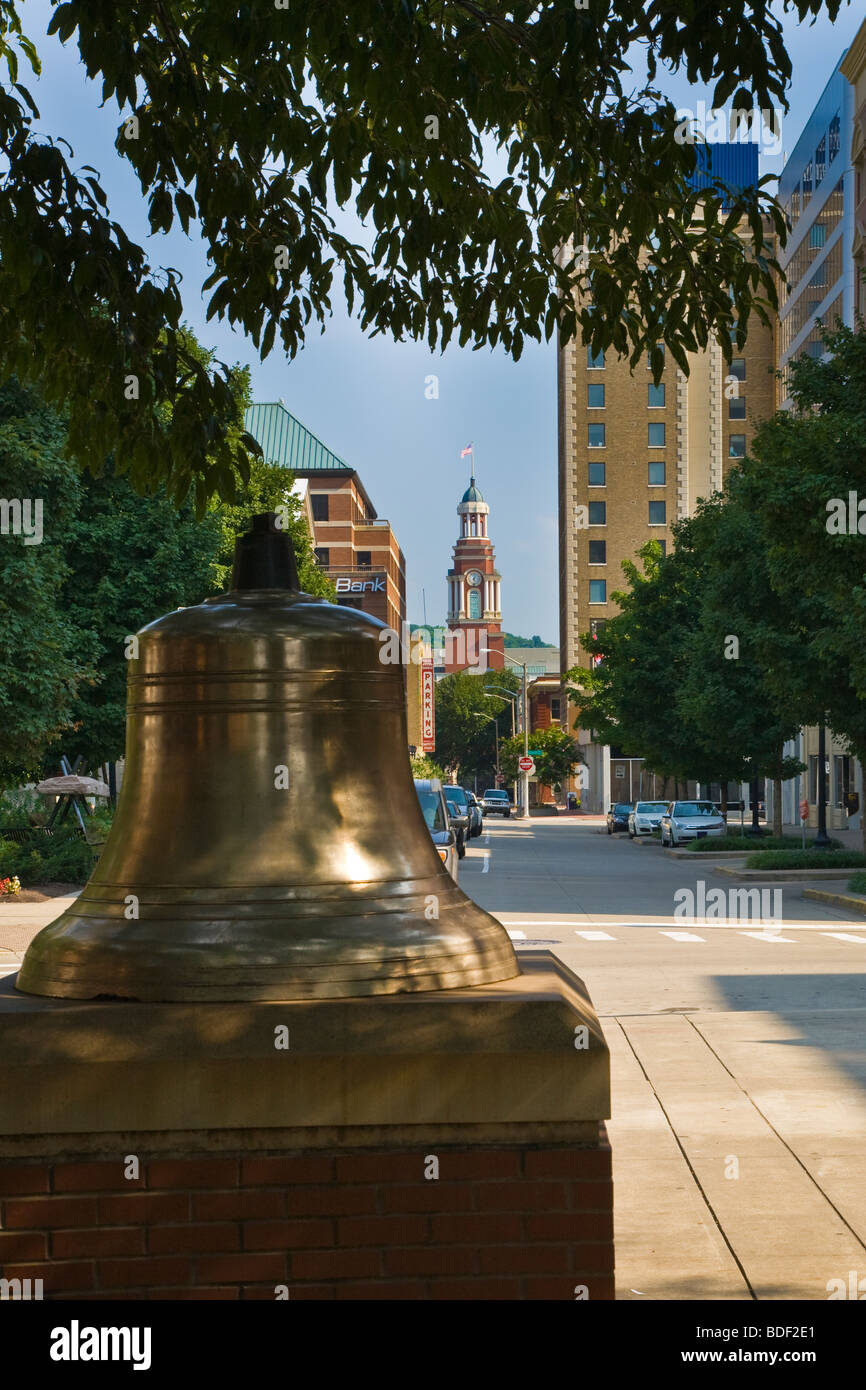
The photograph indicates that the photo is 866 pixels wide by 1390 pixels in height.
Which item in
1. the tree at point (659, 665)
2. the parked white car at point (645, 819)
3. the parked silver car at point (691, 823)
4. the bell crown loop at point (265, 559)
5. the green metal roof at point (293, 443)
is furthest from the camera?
the green metal roof at point (293, 443)

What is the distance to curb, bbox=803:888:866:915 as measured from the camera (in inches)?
939

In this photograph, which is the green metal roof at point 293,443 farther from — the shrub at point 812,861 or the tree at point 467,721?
the shrub at point 812,861

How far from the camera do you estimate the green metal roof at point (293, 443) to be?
382 feet

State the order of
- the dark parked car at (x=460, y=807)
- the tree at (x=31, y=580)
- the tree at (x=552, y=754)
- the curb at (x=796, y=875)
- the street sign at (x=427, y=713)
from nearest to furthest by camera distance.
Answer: the tree at (x=31, y=580), the curb at (x=796, y=875), the dark parked car at (x=460, y=807), the street sign at (x=427, y=713), the tree at (x=552, y=754)

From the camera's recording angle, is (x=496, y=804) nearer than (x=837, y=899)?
No

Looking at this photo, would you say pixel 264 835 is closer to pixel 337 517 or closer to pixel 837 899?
pixel 837 899

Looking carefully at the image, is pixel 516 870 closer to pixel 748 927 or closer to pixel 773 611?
pixel 773 611

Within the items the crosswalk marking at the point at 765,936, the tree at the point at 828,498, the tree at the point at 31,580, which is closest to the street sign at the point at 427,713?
the tree at the point at 31,580

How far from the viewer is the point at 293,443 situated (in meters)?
120

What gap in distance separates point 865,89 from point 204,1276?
48315 mm

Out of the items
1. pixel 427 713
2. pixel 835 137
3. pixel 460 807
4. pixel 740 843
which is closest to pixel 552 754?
pixel 427 713

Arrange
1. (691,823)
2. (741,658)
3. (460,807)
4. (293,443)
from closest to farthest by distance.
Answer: (741,658), (691,823), (460,807), (293,443)

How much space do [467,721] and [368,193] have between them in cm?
14545

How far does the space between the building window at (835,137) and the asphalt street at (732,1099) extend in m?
44.4
